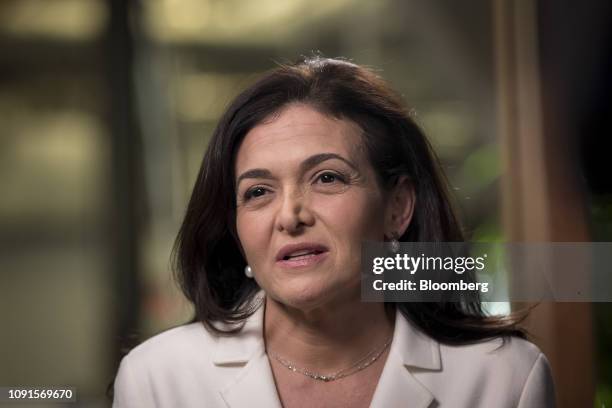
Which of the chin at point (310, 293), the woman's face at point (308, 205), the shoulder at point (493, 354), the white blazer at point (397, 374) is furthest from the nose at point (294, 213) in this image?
the shoulder at point (493, 354)

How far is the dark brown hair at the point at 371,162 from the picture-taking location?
172cm

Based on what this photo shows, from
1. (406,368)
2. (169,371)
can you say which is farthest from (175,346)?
(406,368)

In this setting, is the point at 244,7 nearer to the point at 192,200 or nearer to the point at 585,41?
the point at 192,200

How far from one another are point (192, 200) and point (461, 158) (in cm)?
65

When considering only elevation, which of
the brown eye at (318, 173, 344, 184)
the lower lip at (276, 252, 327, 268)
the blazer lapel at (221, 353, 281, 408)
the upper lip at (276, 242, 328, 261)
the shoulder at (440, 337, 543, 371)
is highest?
the brown eye at (318, 173, 344, 184)

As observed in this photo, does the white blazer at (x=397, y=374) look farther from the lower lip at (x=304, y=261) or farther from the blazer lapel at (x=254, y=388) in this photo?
the lower lip at (x=304, y=261)

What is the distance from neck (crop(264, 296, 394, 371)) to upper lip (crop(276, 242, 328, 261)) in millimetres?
152

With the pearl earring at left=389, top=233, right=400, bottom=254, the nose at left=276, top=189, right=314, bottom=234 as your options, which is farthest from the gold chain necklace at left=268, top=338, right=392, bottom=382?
the nose at left=276, top=189, right=314, bottom=234

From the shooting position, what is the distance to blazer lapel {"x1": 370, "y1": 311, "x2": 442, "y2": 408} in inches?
67.2

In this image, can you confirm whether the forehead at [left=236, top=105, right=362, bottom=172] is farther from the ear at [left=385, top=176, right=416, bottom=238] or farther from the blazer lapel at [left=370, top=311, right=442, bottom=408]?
the blazer lapel at [left=370, top=311, right=442, bottom=408]

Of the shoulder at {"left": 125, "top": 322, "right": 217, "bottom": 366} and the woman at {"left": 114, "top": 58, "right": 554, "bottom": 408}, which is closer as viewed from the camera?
the woman at {"left": 114, "top": 58, "right": 554, "bottom": 408}

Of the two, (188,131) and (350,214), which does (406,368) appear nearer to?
(350,214)

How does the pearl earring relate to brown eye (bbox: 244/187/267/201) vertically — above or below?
below

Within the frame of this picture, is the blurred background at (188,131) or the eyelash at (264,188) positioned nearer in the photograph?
the eyelash at (264,188)
